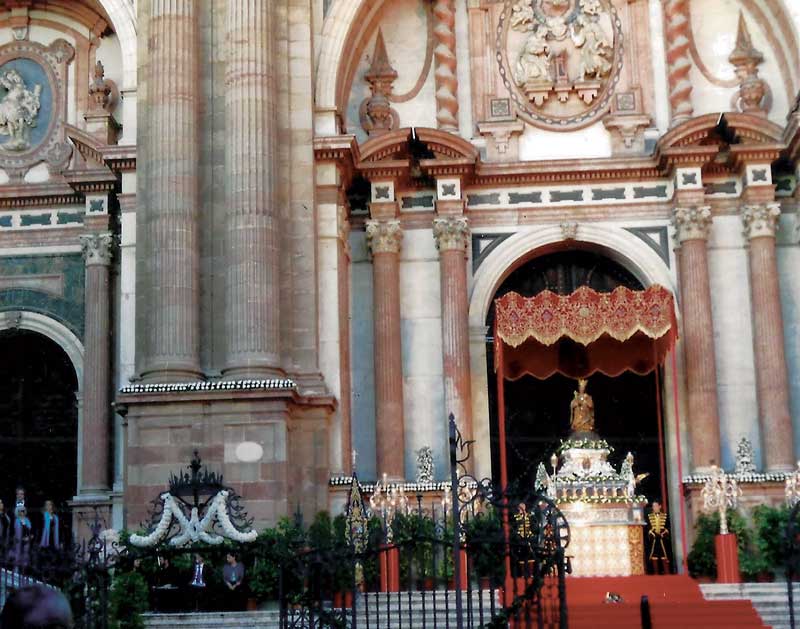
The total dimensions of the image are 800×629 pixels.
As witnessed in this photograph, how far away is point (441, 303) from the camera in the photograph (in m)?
25.4

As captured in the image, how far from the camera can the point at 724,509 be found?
72.5 ft

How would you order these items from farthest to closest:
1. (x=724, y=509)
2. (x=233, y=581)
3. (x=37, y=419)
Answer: (x=37, y=419), (x=724, y=509), (x=233, y=581)

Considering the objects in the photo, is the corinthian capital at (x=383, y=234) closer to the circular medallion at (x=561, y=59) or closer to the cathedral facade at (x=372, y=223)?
the cathedral facade at (x=372, y=223)

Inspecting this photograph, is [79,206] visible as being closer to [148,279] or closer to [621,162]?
[148,279]

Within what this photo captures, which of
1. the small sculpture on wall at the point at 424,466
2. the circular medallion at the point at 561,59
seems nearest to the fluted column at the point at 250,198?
the small sculpture on wall at the point at 424,466

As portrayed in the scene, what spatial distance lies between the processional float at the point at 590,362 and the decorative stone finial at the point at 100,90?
8.85 m

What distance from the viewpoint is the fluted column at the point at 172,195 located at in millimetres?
22125

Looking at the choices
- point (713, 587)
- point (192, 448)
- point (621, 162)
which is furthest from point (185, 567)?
point (621, 162)

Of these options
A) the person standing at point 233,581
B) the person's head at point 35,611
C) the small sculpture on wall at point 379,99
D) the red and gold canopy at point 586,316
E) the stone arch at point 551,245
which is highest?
the small sculpture on wall at point 379,99

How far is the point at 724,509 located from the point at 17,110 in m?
15.5

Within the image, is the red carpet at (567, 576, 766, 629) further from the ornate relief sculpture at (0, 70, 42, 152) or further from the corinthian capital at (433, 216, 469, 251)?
the ornate relief sculpture at (0, 70, 42, 152)

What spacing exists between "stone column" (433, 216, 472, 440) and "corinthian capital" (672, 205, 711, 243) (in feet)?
13.0

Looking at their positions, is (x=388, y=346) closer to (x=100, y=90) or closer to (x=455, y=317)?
(x=455, y=317)

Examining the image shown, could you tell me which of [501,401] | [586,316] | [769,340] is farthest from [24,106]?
[769,340]
